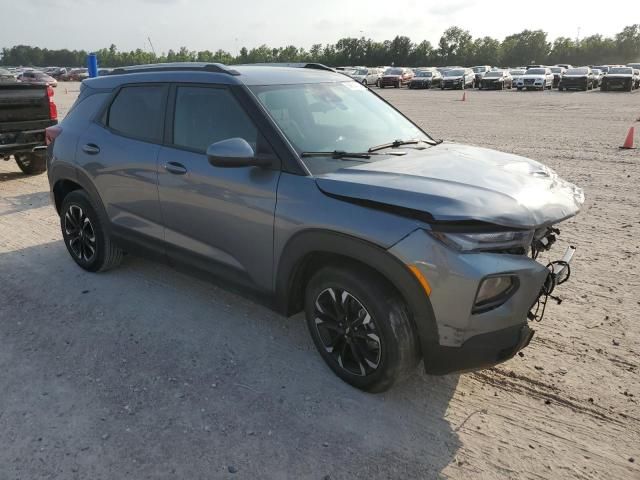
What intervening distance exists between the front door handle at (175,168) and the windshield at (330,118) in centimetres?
76

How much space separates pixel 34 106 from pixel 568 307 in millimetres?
8387

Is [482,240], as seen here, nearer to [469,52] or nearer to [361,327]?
[361,327]

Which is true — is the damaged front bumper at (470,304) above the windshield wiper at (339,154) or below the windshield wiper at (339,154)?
below

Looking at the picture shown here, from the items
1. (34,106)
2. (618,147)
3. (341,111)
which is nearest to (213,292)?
(341,111)

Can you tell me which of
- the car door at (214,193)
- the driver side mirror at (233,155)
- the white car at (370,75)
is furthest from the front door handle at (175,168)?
the white car at (370,75)

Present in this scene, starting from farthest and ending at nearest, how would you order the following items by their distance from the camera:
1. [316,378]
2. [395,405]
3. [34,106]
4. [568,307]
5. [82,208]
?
[34,106]
[82,208]
[568,307]
[316,378]
[395,405]

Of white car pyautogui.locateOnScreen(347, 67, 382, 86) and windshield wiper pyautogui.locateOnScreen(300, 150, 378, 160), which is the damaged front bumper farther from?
white car pyautogui.locateOnScreen(347, 67, 382, 86)

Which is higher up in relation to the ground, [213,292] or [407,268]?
[407,268]

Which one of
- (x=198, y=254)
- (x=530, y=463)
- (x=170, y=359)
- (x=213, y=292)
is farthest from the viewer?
(x=213, y=292)

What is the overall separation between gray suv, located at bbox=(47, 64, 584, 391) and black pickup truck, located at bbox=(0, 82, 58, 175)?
426 cm

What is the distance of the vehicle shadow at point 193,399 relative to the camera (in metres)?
2.59

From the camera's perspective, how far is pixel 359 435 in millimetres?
2762

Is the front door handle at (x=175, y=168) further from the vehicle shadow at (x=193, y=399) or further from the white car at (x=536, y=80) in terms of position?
the white car at (x=536, y=80)

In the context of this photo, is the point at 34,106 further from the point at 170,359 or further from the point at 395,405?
the point at 395,405
